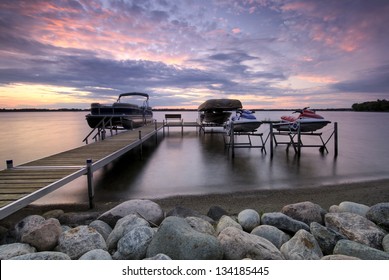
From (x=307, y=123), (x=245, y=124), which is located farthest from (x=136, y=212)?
(x=307, y=123)

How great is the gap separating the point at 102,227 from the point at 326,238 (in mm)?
3012

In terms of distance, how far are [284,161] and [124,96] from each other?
14.6m

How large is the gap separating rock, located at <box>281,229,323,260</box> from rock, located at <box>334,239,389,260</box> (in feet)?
0.74

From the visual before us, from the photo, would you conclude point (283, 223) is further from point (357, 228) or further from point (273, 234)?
point (357, 228)

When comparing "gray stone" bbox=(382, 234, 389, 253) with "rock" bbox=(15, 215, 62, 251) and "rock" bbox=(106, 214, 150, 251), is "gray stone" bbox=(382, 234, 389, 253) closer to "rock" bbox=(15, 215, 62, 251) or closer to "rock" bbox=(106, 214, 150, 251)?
"rock" bbox=(106, 214, 150, 251)

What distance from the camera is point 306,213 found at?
153 inches

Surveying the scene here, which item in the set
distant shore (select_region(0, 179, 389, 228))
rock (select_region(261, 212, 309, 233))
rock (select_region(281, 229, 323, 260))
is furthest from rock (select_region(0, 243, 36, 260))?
rock (select_region(261, 212, 309, 233))

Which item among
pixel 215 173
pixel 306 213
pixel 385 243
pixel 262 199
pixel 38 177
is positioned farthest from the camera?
pixel 215 173

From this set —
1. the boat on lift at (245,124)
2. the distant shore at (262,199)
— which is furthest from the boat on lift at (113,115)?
the distant shore at (262,199)

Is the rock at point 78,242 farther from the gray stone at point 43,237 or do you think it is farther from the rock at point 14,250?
the rock at point 14,250

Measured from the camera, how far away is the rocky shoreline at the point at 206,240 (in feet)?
8.31

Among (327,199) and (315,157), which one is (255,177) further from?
(315,157)

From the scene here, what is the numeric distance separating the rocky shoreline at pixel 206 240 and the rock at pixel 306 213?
4cm

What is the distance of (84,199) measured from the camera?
600 centimetres
